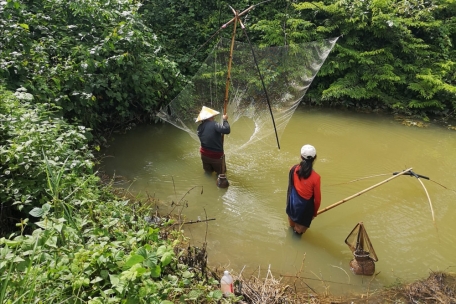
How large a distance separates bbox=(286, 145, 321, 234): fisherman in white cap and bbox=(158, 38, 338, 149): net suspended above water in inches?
62.8

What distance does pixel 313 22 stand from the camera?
958cm

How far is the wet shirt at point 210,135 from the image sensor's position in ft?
16.5

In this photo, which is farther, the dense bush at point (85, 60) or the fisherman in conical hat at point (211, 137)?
the fisherman in conical hat at point (211, 137)

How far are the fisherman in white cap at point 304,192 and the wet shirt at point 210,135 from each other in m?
1.42

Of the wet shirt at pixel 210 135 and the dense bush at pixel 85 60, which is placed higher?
the dense bush at pixel 85 60

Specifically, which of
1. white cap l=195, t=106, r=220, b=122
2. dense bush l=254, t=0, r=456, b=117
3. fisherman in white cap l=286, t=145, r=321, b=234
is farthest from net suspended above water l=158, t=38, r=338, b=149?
dense bush l=254, t=0, r=456, b=117

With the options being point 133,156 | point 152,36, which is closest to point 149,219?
point 133,156

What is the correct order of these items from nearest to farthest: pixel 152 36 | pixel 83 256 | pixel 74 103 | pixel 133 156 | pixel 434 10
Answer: pixel 83 256, pixel 74 103, pixel 133 156, pixel 152 36, pixel 434 10

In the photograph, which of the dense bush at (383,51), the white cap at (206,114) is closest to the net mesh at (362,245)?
the white cap at (206,114)

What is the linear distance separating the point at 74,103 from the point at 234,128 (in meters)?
2.42

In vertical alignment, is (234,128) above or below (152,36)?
below

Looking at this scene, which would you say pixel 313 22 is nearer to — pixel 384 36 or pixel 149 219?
pixel 384 36

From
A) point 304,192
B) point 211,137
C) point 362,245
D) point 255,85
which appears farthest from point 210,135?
point 362,245

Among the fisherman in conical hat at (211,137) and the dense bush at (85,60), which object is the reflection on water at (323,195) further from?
the dense bush at (85,60)
